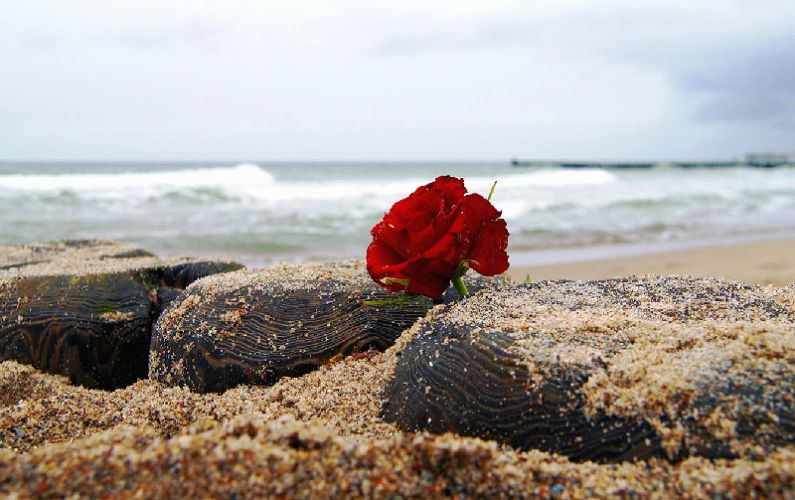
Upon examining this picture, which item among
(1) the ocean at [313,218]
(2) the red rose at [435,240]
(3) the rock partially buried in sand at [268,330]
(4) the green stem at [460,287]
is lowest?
(1) the ocean at [313,218]

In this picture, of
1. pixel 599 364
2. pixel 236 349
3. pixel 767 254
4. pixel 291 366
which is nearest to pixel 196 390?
pixel 236 349

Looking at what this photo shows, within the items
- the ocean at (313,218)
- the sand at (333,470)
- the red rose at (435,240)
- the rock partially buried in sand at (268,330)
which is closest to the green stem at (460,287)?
the red rose at (435,240)

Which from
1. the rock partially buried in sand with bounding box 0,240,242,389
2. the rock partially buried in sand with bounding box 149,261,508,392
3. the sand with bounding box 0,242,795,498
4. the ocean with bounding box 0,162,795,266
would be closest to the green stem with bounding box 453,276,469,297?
the rock partially buried in sand with bounding box 149,261,508,392

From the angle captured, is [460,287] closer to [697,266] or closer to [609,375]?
[609,375]

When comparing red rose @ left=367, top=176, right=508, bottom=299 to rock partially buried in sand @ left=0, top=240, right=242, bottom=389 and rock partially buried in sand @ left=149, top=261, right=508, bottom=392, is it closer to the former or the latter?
rock partially buried in sand @ left=149, top=261, right=508, bottom=392

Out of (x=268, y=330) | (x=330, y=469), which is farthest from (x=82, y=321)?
(x=330, y=469)

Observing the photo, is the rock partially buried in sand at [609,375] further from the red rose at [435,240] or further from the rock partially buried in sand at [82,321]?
the rock partially buried in sand at [82,321]
